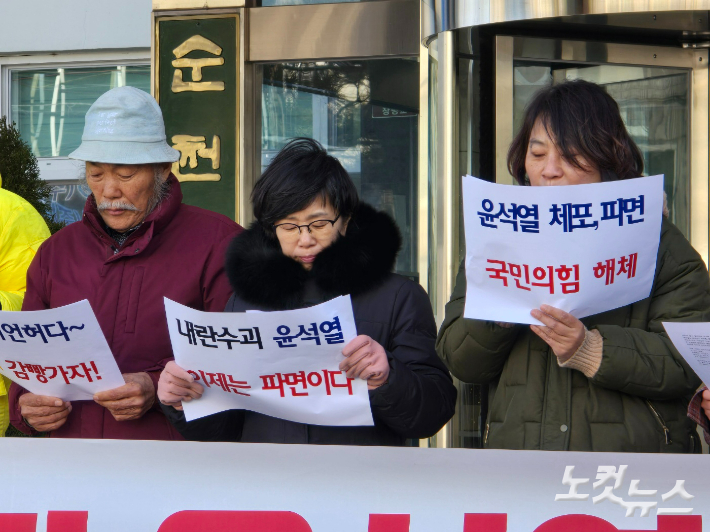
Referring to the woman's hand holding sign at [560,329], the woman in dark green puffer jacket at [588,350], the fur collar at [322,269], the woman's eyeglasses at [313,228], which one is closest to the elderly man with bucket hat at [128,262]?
the fur collar at [322,269]

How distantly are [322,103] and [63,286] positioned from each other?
3.22 metres

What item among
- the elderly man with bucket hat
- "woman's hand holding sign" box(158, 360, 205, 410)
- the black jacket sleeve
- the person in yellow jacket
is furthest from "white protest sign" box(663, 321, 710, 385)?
the person in yellow jacket

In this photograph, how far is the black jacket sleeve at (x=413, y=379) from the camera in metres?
2.42

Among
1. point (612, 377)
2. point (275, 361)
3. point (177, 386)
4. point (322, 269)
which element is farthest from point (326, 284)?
point (612, 377)

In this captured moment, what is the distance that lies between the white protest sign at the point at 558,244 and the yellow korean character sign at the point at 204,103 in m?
3.71

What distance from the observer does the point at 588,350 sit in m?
2.26

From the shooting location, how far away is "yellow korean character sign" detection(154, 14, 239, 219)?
19.1 feet

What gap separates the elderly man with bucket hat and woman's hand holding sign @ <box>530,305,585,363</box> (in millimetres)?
1026

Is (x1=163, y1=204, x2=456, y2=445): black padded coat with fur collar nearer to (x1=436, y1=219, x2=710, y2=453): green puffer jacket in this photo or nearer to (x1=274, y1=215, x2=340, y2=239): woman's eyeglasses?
(x1=274, y1=215, x2=340, y2=239): woman's eyeglasses

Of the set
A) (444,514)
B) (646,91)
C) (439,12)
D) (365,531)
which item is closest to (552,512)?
(444,514)

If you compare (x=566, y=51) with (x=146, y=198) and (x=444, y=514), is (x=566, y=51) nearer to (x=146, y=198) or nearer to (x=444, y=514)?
(x=146, y=198)

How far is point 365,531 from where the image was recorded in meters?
2.10

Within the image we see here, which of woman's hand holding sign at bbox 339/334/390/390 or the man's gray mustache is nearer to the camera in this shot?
woman's hand holding sign at bbox 339/334/390/390

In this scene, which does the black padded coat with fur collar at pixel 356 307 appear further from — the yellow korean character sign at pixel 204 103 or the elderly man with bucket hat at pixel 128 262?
the yellow korean character sign at pixel 204 103
